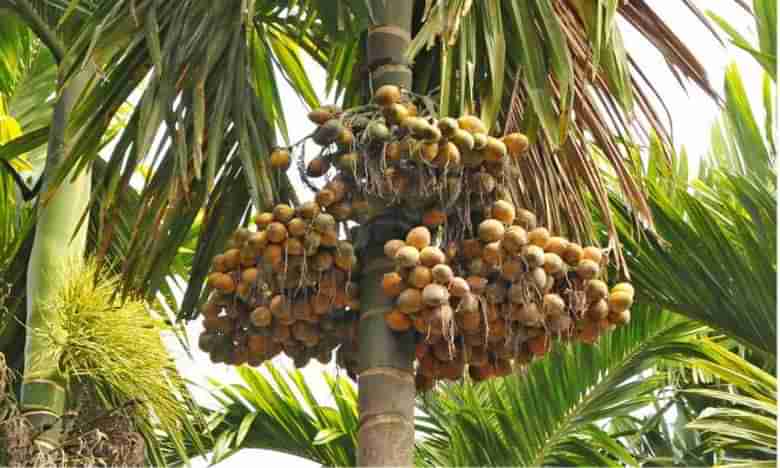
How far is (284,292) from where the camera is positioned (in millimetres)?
2916

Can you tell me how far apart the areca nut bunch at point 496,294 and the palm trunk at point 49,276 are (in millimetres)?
1579

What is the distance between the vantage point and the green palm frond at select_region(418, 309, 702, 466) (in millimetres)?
5594

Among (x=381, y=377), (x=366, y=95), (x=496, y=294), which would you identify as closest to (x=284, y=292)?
(x=381, y=377)

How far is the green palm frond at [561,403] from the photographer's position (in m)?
5.59

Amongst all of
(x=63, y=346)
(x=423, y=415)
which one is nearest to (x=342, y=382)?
(x=423, y=415)

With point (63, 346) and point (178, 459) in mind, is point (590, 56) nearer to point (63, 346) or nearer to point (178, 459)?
point (63, 346)

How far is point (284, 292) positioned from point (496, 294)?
1.44 ft

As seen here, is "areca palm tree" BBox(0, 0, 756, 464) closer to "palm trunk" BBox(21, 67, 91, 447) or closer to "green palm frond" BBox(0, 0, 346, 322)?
"green palm frond" BBox(0, 0, 346, 322)

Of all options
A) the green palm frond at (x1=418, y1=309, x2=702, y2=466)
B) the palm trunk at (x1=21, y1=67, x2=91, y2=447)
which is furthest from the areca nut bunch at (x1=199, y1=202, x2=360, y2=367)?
the green palm frond at (x1=418, y1=309, x2=702, y2=466)

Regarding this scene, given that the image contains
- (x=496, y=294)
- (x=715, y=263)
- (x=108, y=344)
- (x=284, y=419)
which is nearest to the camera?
(x=496, y=294)

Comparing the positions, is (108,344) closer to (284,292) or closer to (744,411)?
(284,292)

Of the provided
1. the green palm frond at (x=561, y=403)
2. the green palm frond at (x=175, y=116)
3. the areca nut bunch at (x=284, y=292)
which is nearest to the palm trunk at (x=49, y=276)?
the green palm frond at (x=175, y=116)

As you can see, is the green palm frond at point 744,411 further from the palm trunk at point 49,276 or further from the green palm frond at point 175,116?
the palm trunk at point 49,276

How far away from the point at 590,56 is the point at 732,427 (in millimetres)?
1455
